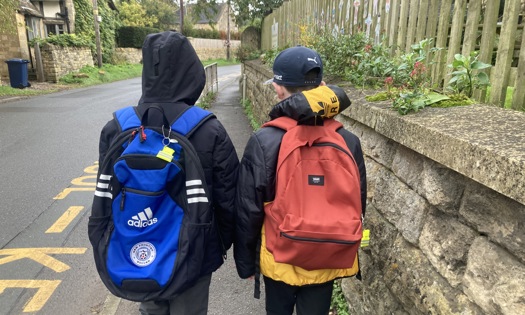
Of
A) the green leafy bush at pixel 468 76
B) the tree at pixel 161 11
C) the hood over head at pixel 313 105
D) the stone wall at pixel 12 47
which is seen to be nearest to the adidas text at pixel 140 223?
the hood over head at pixel 313 105

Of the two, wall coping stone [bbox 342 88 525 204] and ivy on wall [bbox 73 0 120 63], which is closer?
wall coping stone [bbox 342 88 525 204]

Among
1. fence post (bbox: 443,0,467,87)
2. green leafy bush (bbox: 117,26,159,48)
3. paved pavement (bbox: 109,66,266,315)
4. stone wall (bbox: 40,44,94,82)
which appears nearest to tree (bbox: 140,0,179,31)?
green leafy bush (bbox: 117,26,159,48)

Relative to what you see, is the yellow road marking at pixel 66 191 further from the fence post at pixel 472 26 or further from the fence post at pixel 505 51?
the fence post at pixel 505 51

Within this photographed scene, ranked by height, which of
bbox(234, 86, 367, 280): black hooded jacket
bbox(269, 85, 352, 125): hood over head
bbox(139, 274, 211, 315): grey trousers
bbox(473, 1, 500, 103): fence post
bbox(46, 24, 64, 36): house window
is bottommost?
bbox(139, 274, 211, 315): grey trousers

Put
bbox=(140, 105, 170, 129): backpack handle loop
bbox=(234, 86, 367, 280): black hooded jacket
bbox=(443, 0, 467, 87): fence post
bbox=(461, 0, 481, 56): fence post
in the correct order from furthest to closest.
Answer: bbox=(443, 0, 467, 87): fence post → bbox=(461, 0, 481, 56): fence post → bbox=(140, 105, 170, 129): backpack handle loop → bbox=(234, 86, 367, 280): black hooded jacket

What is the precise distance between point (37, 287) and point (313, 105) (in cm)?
291

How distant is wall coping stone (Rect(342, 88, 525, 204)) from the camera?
128 centimetres

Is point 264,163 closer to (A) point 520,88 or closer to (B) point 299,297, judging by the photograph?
(B) point 299,297

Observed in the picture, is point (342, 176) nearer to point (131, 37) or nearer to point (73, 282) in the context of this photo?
point (73, 282)

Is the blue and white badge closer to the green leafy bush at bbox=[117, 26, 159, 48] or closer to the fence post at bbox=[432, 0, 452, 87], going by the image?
the fence post at bbox=[432, 0, 452, 87]

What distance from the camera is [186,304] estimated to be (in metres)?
2.08

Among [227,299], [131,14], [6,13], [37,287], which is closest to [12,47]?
[6,13]

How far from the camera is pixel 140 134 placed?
1.82 meters

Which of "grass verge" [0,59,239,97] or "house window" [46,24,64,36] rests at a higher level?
"house window" [46,24,64,36]
